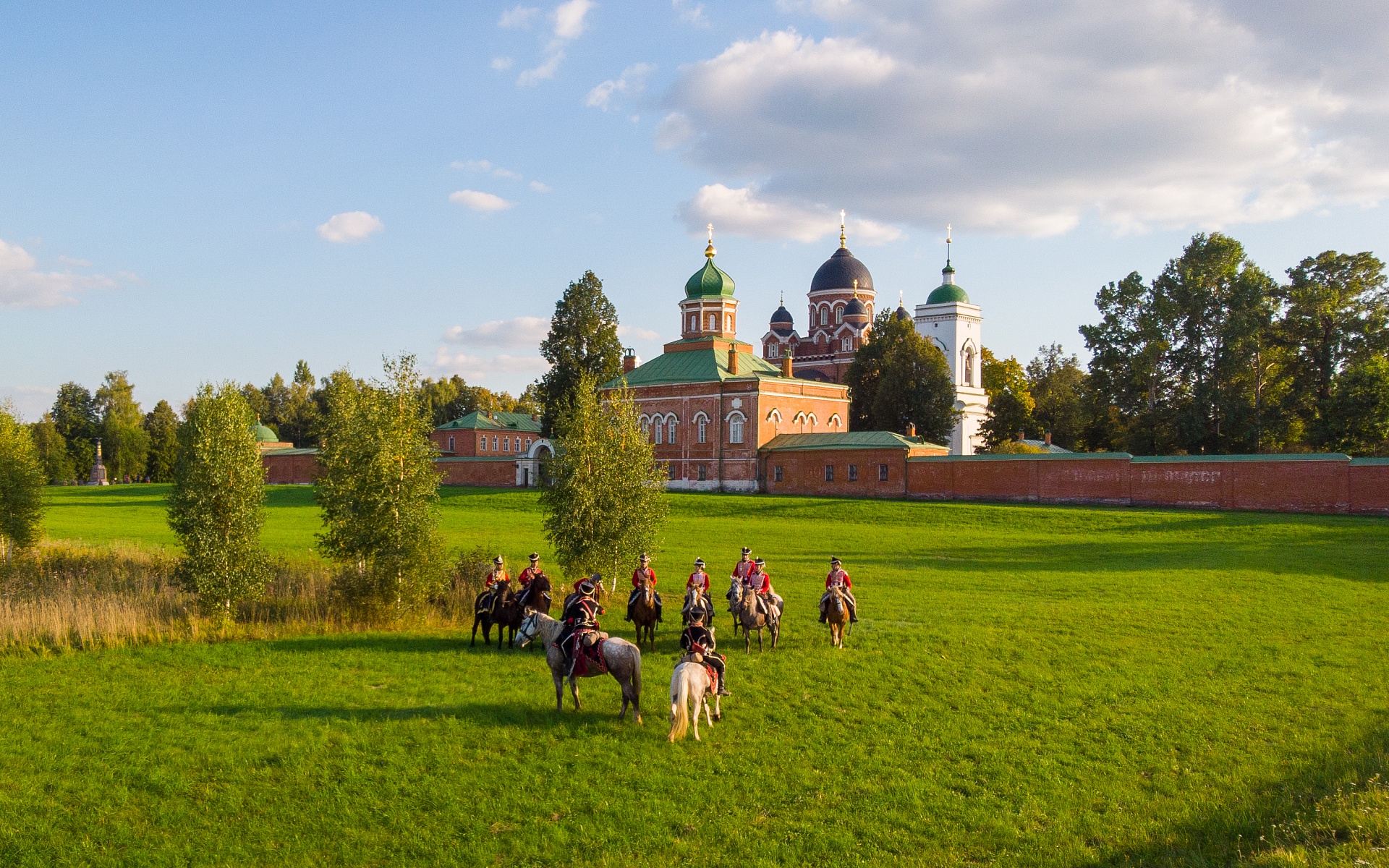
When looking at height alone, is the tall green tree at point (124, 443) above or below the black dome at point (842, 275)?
below

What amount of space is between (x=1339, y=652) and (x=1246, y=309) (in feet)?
125

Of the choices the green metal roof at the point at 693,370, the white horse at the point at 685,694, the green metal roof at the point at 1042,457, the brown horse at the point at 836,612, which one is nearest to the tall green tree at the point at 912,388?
the green metal roof at the point at 693,370

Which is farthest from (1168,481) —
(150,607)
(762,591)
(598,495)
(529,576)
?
(150,607)

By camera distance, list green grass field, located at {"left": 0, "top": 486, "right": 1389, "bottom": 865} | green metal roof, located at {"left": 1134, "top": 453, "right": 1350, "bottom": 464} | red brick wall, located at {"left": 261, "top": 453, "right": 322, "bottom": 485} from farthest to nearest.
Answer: red brick wall, located at {"left": 261, "top": 453, "right": 322, "bottom": 485} → green metal roof, located at {"left": 1134, "top": 453, "right": 1350, "bottom": 464} → green grass field, located at {"left": 0, "top": 486, "right": 1389, "bottom": 865}

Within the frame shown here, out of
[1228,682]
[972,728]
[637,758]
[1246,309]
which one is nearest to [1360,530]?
[1246,309]

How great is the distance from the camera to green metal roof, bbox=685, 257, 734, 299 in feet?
215

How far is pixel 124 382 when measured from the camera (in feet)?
357

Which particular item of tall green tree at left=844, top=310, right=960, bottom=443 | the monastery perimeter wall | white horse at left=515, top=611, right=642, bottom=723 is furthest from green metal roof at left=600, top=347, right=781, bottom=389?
white horse at left=515, top=611, right=642, bottom=723

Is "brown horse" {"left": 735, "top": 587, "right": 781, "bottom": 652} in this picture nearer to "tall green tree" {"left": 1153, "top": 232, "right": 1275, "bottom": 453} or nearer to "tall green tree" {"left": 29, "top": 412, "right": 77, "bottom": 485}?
"tall green tree" {"left": 1153, "top": 232, "right": 1275, "bottom": 453}

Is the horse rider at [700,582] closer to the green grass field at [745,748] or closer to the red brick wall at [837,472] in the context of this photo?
the green grass field at [745,748]

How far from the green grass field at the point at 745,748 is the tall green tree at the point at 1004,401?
5324 centimetres

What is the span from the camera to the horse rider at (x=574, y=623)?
1219 centimetres

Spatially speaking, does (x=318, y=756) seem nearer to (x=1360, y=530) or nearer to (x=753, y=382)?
(x=1360, y=530)

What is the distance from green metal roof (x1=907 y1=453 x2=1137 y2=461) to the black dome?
40494 millimetres
